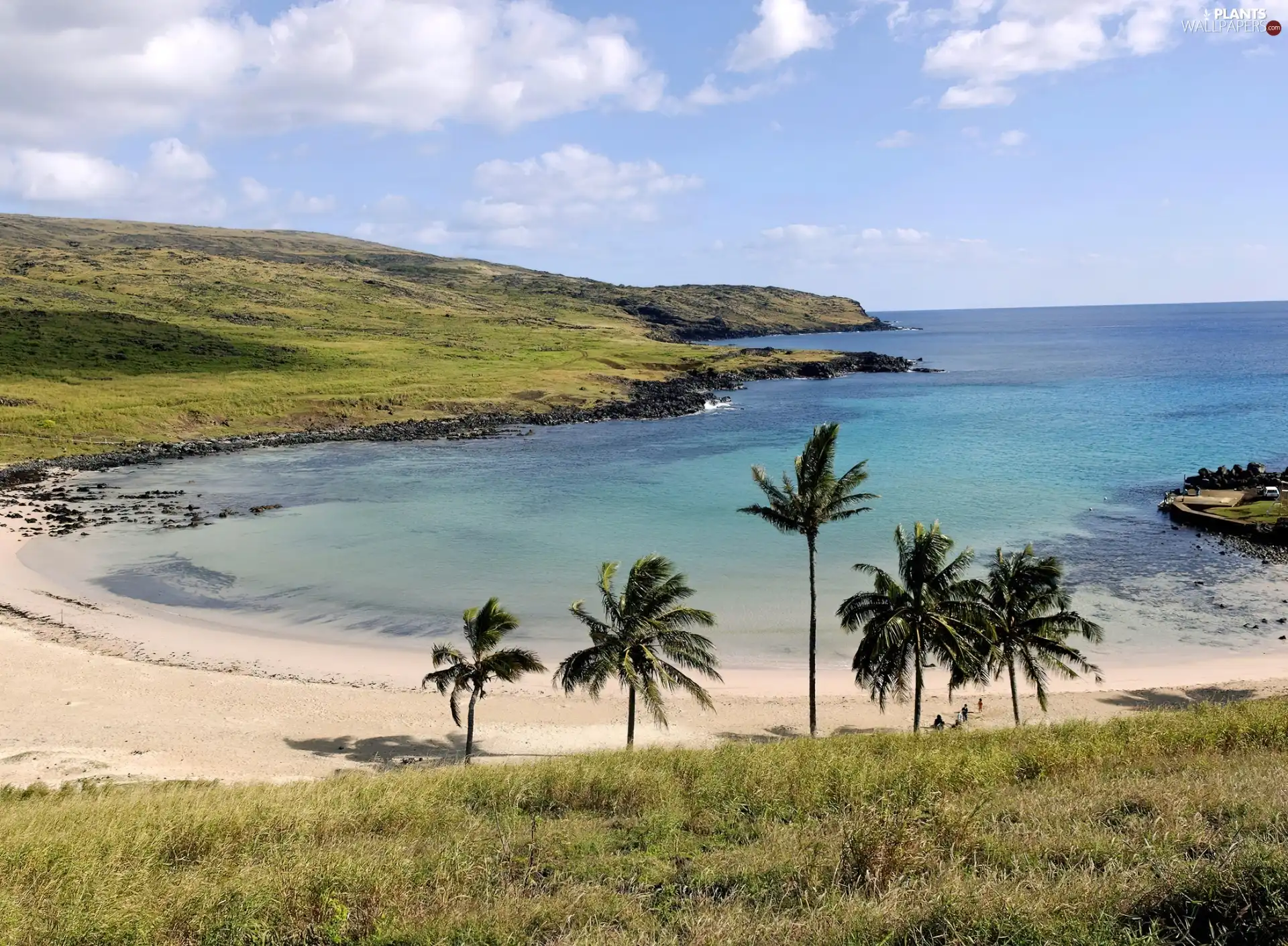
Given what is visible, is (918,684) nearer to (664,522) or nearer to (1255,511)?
(664,522)

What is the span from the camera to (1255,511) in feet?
177

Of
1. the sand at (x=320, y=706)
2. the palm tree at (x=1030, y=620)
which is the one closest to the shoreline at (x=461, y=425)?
the sand at (x=320, y=706)

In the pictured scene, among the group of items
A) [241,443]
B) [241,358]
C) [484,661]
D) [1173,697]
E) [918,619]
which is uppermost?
[241,358]

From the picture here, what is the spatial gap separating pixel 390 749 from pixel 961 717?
2034 centimetres

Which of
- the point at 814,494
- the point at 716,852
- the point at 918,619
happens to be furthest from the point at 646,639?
the point at 716,852

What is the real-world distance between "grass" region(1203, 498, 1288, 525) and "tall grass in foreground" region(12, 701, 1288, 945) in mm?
44014

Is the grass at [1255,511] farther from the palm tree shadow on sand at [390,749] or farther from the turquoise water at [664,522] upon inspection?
the palm tree shadow on sand at [390,749]

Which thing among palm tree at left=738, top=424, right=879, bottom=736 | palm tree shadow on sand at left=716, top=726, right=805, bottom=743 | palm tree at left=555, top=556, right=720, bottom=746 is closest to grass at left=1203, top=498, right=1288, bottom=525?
palm tree at left=738, top=424, right=879, bottom=736

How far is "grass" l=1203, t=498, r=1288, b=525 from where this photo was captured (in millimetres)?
52312

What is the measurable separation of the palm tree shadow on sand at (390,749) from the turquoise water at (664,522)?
8.95m

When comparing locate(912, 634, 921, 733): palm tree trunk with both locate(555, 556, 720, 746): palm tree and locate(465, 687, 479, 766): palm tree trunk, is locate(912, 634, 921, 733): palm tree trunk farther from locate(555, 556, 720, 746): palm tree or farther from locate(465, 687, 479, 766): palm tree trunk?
locate(465, 687, 479, 766): palm tree trunk

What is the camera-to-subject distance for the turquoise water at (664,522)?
40781 millimetres

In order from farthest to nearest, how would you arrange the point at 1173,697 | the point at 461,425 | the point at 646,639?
1. the point at 461,425
2. the point at 1173,697
3. the point at 646,639

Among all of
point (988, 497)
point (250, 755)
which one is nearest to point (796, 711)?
point (250, 755)
